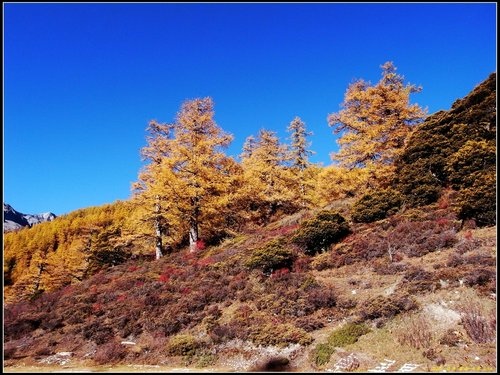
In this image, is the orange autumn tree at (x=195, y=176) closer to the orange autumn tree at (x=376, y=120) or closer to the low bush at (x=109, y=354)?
the orange autumn tree at (x=376, y=120)

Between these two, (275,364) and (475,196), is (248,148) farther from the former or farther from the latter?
(275,364)

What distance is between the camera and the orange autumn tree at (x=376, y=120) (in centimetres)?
2711

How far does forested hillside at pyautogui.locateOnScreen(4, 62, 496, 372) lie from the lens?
9930 mm

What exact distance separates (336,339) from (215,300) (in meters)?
5.88

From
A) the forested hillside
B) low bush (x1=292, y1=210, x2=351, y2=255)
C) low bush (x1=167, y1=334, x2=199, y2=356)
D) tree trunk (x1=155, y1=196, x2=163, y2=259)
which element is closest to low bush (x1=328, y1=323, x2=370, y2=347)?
the forested hillside

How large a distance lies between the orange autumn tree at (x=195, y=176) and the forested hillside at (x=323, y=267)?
104 millimetres

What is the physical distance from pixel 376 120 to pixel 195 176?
13633mm

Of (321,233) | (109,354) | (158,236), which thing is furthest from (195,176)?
(109,354)

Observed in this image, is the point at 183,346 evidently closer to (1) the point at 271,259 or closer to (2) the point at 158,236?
(1) the point at 271,259

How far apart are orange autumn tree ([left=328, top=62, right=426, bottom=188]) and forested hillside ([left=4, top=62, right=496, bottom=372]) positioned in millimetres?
103

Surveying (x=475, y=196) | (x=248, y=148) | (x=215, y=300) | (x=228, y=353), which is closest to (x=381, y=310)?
(x=228, y=353)

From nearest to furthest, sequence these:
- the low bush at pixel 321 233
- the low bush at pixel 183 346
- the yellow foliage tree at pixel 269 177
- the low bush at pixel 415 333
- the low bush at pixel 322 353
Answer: the low bush at pixel 415 333
the low bush at pixel 322 353
the low bush at pixel 183 346
the low bush at pixel 321 233
the yellow foliage tree at pixel 269 177

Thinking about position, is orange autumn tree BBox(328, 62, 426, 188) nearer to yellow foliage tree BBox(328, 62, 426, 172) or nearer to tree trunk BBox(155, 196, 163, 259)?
yellow foliage tree BBox(328, 62, 426, 172)

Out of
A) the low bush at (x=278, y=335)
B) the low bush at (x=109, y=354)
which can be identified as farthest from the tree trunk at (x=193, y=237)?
the low bush at (x=278, y=335)
